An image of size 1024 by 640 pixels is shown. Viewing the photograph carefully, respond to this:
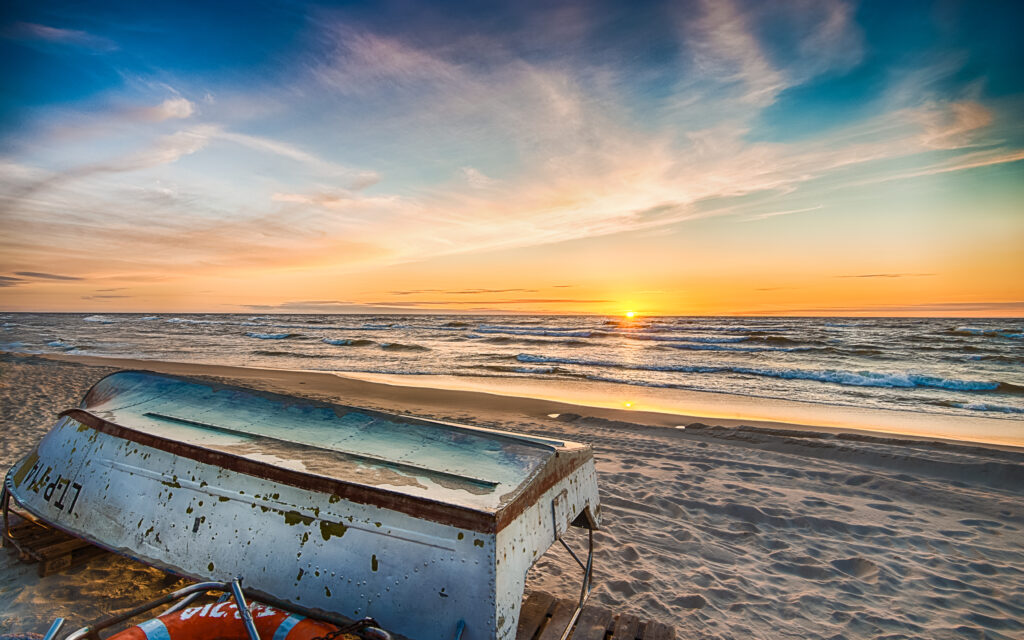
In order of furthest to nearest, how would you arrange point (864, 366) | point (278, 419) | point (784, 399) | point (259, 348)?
point (259, 348) → point (864, 366) → point (784, 399) → point (278, 419)

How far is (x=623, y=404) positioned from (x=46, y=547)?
10616 mm

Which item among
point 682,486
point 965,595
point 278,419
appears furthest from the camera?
point 682,486

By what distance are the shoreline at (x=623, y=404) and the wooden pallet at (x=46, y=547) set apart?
6.81 m

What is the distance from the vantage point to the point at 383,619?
8.54ft

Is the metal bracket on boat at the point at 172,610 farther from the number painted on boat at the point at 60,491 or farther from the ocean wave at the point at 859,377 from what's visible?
the ocean wave at the point at 859,377

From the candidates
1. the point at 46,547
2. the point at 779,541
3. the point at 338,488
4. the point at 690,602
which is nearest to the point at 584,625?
the point at 690,602

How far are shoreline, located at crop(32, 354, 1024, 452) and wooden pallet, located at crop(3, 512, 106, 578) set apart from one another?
6.81 metres

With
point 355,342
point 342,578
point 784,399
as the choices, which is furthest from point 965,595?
point 355,342

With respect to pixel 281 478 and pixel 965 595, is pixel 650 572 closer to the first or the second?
pixel 965 595

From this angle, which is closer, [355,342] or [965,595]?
[965,595]

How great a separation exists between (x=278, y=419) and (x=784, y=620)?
4.47 metres

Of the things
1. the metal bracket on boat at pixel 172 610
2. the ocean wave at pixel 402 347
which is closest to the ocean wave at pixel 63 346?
the ocean wave at pixel 402 347

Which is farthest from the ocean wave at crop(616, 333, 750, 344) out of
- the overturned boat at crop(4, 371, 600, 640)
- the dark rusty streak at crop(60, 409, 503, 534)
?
the dark rusty streak at crop(60, 409, 503, 534)

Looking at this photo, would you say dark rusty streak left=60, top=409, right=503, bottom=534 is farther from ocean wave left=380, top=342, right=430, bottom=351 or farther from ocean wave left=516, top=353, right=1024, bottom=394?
ocean wave left=380, top=342, right=430, bottom=351
